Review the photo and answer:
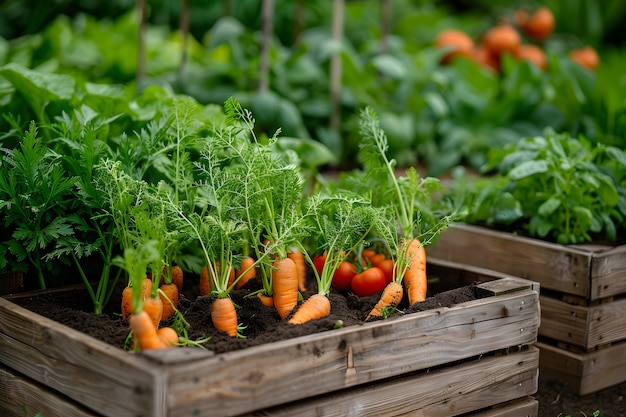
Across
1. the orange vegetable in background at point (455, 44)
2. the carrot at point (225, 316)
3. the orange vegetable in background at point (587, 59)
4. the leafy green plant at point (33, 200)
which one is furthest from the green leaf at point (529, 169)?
the orange vegetable in background at point (587, 59)

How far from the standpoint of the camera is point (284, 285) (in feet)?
7.13

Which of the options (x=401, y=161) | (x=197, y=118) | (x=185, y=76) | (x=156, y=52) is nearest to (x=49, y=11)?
(x=156, y=52)

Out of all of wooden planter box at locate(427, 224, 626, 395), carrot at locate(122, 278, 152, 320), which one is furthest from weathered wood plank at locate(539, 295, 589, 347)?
carrot at locate(122, 278, 152, 320)

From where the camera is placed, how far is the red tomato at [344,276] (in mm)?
2494

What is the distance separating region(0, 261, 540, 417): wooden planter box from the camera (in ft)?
5.65

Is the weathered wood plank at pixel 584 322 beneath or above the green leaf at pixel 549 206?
beneath

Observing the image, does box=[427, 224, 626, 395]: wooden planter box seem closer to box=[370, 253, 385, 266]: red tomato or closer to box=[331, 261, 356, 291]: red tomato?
box=[370, 253, 385, 266]: red tomato

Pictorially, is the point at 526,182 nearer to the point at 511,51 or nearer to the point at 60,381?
the point at 60,381

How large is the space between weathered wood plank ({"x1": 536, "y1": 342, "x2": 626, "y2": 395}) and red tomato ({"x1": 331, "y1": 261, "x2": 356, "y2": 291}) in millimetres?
811

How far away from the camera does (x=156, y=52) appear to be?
501 cm

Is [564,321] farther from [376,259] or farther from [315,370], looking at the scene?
[315,370]

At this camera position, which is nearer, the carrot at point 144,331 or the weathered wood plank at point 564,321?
the carrot at point 144,331

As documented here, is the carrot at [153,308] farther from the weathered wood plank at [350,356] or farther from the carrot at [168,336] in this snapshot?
the weathered wood plank at [350,356]

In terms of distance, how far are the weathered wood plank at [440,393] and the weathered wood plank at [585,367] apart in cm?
45
